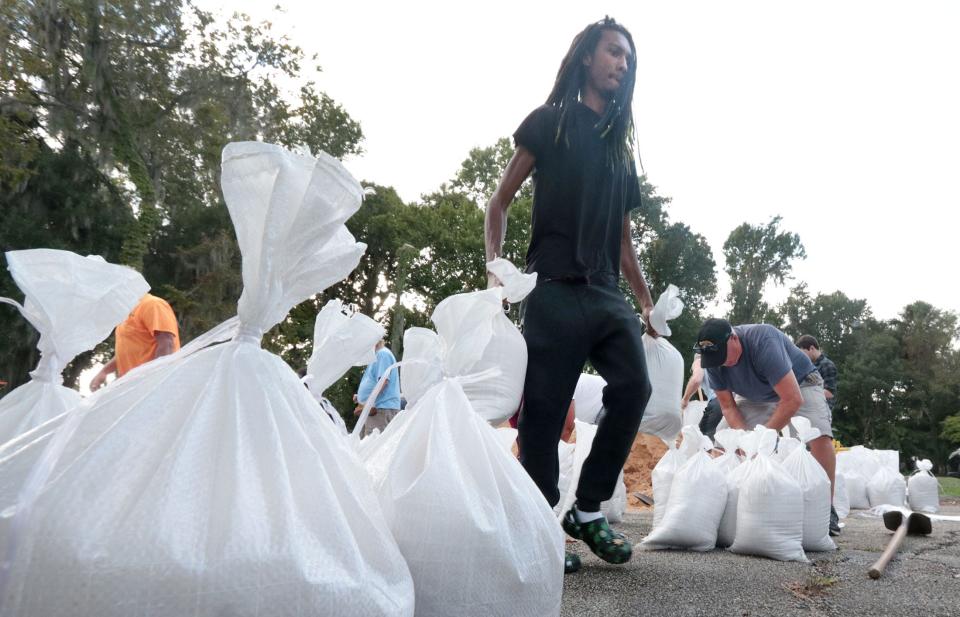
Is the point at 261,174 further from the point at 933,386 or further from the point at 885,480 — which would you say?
the point at 933,386

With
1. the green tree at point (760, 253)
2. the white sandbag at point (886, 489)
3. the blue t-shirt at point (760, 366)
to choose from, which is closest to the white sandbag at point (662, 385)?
the blue t-shirt at point (760, 366)

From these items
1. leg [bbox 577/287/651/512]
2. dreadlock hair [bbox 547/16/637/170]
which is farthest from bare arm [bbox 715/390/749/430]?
dreadlock hair [bbox 547/16/637/170]

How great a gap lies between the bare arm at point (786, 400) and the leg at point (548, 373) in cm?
192

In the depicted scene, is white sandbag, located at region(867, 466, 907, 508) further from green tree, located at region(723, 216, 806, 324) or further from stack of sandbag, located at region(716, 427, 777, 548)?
green tree, located at region(723, 216, 806, 324)

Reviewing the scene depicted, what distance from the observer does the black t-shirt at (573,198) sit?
8.93 feet

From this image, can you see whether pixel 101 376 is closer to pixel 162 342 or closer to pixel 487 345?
pixel 162 342

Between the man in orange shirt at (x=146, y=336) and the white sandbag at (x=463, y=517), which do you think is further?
the man in orange shirt at (x=146, y=336)

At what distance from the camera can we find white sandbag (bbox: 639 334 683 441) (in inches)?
122

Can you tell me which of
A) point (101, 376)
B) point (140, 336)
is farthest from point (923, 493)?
point (101, 376)

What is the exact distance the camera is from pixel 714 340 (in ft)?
13.3

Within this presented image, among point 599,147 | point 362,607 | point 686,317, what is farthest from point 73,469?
point 686,317

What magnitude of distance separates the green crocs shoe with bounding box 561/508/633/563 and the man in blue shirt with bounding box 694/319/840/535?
1.63 meters

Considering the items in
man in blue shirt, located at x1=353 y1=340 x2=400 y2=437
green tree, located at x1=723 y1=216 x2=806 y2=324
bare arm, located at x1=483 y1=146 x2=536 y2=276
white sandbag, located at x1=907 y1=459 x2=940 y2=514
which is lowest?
white sandbag, located at x1=907 y1=459 x2=940 y2=514

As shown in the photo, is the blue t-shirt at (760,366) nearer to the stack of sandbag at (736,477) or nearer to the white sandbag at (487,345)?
the stack of sandbag at (736,477)
